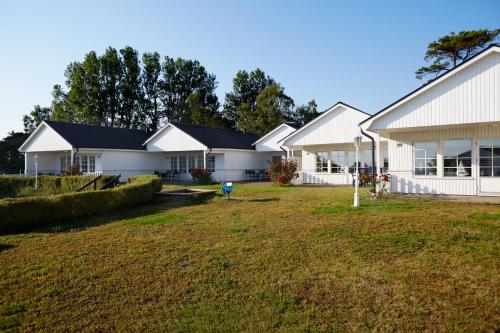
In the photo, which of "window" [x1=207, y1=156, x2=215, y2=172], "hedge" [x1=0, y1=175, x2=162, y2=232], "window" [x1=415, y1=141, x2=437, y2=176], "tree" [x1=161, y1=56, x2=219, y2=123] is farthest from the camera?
"tree" [x1=161, y1=56, x2=219, y2=123]

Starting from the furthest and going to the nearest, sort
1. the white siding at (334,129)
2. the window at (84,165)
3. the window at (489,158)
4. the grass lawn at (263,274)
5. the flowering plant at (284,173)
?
the window at (84,165), the flowering plant at (284,173), the white siding at (334,129), the window at (489,158), the grass lawn at (263,274)

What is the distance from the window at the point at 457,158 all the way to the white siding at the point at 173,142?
16656 mm

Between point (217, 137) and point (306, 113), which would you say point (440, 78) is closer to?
point (217, 137)

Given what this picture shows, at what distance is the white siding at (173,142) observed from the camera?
27422 mm

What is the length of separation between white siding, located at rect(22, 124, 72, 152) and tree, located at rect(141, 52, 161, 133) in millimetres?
25581

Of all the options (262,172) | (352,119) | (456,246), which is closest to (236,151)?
(262,172)

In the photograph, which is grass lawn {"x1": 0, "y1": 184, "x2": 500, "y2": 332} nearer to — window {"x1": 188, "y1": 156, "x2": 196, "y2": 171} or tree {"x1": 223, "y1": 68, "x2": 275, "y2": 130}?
window {"x1": 188, "y1": 156, "x2": 196, "y2": 171}

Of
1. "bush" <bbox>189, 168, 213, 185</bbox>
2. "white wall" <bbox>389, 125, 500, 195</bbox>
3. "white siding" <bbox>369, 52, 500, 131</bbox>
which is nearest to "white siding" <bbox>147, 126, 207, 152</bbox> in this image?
"bush" <bbox>189, 168, 213, 185</bbox>

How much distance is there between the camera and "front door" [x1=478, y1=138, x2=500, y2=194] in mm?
13602

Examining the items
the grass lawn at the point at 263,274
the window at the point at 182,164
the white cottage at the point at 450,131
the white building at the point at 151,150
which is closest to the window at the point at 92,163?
the white building at the point at 151,150

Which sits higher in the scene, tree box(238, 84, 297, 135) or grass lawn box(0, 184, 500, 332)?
tree box(238, 84, 297, 135)

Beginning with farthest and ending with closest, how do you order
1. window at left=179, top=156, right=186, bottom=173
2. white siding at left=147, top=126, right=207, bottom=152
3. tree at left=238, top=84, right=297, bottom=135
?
tree at left=238, top=84, right=297, bottom=135, window at left=179, top=156, right=186, bottom=173, white siding at left=147, top=126, right=207, bottom=152

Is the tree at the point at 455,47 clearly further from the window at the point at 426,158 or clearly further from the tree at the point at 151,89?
the tree at the point at 151,89

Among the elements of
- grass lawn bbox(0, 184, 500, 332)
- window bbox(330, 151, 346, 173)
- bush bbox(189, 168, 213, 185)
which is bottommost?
grass lawn bbox(0, 184, 500, 332)
